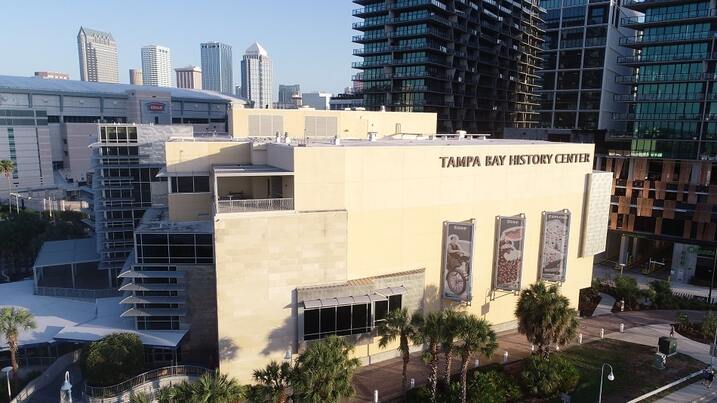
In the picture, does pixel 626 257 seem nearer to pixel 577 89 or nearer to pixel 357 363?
pixel 577 89

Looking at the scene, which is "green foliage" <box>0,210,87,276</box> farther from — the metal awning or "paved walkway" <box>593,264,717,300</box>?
"paved walkway" <box>593,264,717,300</box>

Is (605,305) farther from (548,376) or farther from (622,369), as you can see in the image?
(548,376)

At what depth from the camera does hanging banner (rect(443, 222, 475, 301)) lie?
39281 mm

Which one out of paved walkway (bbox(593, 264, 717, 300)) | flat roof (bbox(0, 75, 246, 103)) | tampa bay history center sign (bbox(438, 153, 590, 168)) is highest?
flat roof (bbox(0, 75, 246, 103))

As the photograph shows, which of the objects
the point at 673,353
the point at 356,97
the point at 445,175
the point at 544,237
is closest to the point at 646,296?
the point at 673,353

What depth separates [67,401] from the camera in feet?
103

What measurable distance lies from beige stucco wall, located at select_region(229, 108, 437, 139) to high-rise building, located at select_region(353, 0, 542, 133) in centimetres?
2327

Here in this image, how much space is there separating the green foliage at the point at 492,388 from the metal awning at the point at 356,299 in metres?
8.29

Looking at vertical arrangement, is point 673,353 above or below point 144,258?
below

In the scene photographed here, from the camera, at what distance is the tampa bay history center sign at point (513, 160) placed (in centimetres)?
3930

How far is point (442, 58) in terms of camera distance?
10206cm

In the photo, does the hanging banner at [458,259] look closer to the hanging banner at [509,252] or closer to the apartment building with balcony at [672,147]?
the hanging banner at [509,252]

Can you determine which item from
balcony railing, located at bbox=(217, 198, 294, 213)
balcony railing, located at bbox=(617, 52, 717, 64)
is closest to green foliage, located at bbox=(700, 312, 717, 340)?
balcony railing, located at bbox=(617, 52, 717, 64)

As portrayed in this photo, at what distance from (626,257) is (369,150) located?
53.2 metres
